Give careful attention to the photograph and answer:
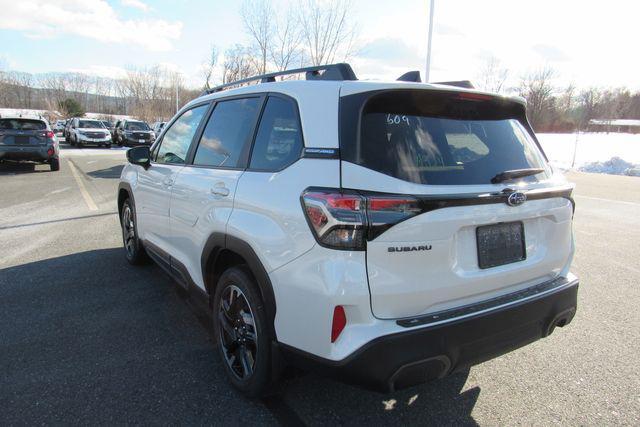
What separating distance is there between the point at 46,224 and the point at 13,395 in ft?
17.1

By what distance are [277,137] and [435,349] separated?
1.41m

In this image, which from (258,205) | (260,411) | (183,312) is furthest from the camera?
(183,312)

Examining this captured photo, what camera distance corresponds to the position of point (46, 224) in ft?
23.4

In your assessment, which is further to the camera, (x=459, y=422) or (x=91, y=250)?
(x=91, y=250)

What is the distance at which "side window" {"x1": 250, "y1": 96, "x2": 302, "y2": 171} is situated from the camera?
236 cm

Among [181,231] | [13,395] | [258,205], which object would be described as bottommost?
[13,395]

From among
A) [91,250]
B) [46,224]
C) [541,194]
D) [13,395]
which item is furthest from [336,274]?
[46,224]

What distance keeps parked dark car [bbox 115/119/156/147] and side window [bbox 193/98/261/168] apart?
2709cm

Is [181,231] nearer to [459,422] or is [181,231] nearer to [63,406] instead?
[63,406]

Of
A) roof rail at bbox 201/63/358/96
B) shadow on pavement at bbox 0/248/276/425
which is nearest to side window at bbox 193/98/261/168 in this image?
roof rail at bbox 201/63/358/96

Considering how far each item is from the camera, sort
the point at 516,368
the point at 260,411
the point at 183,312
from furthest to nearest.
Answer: the point at 183,312, the point at 516,368, the point at 260,411

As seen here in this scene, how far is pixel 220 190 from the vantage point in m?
2.80

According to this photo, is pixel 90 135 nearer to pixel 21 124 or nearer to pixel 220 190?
pixel 21 124

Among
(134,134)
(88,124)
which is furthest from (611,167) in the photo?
(88,124)
